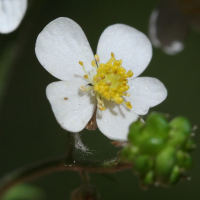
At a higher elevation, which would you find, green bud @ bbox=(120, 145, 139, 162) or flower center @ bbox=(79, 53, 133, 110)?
flower center @ bbox=(79, 53, 133, 110)

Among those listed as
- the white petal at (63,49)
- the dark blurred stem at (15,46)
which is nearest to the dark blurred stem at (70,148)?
the white petal at (63,49)

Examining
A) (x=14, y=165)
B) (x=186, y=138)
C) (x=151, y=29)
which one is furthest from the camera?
(x=14, y=165)

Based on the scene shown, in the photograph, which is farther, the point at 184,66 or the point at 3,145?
the point at 184,66

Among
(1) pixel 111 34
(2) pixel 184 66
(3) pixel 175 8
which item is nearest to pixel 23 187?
(1) pixel 111 34

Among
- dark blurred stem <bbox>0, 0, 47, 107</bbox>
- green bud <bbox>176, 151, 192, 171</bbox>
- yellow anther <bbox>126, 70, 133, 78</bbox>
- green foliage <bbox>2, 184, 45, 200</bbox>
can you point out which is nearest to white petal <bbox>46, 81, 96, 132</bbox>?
yellow anther <bbox>126, 70, 133, 78</bbox>

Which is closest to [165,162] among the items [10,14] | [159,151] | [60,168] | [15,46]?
[159,151]

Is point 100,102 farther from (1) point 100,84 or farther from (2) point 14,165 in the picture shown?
(2) point 14,165

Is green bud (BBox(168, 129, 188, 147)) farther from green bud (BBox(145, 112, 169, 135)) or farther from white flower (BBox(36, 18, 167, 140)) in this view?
white flower (BBox(36, 18, 167, 140))
